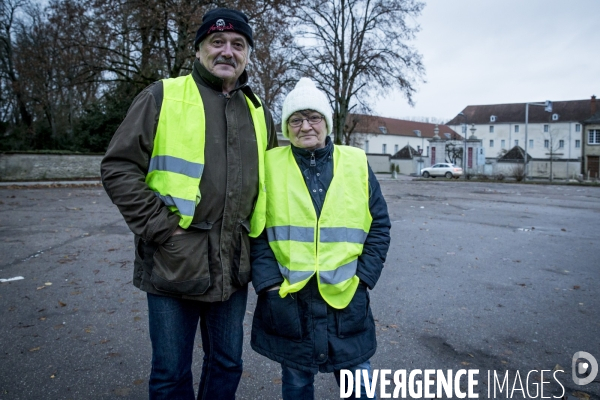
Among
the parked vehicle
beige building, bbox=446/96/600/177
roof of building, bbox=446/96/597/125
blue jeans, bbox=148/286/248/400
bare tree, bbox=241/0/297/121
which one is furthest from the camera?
roof of building, bbox=446/96/597/125

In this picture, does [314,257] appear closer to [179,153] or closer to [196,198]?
[196,198]

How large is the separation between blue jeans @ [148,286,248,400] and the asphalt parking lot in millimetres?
752

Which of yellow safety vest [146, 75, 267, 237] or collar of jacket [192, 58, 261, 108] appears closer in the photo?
yellow safety vest [146, 75, 267, 237]

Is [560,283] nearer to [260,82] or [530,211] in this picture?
[530,211]

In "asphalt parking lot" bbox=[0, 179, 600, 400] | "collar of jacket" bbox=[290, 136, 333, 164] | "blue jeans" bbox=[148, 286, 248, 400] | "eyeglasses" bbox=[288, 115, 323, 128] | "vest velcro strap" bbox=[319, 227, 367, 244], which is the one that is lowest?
"asphalt parking lot" bbox=[0, 179, 600, 400]

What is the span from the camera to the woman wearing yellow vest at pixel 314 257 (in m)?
2.38

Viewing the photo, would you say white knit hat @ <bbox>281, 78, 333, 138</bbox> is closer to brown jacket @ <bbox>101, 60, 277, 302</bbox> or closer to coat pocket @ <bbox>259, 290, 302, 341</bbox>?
brown jacket @ <bbox>101, 60, 277, 302</bbox>

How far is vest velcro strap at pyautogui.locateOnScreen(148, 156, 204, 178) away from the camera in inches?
85.8

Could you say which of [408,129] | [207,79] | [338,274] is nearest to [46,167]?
[207,79]

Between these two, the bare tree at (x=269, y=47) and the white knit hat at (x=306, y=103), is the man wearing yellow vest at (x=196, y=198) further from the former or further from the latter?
the bare tree at (x=269, y=47)

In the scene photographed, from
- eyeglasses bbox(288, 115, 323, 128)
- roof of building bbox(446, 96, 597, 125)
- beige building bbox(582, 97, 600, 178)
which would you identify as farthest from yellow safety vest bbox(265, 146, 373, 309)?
Answer: roof of building bbox(446, 96, 597, 125)

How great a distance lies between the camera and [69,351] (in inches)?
146

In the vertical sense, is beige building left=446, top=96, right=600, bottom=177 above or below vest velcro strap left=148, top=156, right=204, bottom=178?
above

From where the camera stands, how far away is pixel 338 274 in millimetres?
2377
